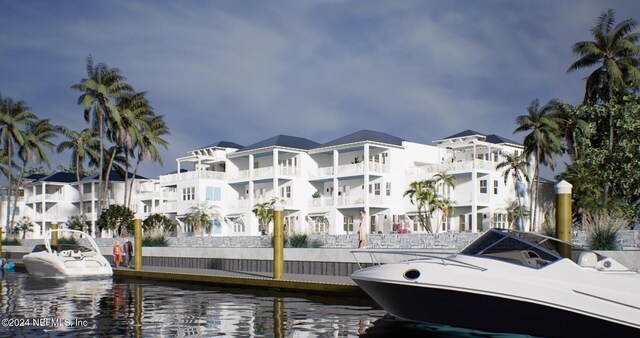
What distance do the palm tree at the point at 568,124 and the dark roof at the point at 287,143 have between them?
20861 millimetres

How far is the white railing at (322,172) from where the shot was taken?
188 feet

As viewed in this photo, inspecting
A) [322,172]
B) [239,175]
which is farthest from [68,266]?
[239,175]

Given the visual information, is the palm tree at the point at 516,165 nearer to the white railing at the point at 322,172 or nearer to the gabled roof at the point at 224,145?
the white railing at the point at 322,172

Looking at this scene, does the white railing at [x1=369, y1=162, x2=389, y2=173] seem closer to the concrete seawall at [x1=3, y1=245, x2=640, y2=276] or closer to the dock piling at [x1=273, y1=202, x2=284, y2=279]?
the concrete seawall at [x1=3, y1=245, x2=640, y2=276]

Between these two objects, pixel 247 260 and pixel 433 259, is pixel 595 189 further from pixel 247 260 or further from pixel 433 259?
pixel 433 259

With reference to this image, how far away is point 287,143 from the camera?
60.3m

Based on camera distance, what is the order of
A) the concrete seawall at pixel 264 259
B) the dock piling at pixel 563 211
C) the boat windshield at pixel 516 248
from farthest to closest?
1. the concrete seawall at pixel 264 259
2. the dock piling at pixel 563 211
3. the boat windshield at pixel 516 248

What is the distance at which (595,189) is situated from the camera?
43.5 m

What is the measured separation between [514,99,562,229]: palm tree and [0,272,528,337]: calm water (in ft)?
117

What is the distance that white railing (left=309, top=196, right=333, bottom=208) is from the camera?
56062mm

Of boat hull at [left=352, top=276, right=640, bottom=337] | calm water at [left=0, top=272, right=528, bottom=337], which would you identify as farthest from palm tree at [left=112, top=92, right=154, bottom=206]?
boat hull at [left=352, top=276, right=640, bottom=337]

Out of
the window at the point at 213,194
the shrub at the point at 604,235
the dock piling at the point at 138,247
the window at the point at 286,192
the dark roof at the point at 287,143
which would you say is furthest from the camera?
the window at the point at 213,194

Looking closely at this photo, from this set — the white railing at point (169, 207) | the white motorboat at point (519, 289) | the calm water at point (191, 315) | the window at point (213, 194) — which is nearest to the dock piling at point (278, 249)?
the calm water at point (191, 315)

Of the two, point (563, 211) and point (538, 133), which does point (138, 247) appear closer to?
point (563, 211)
